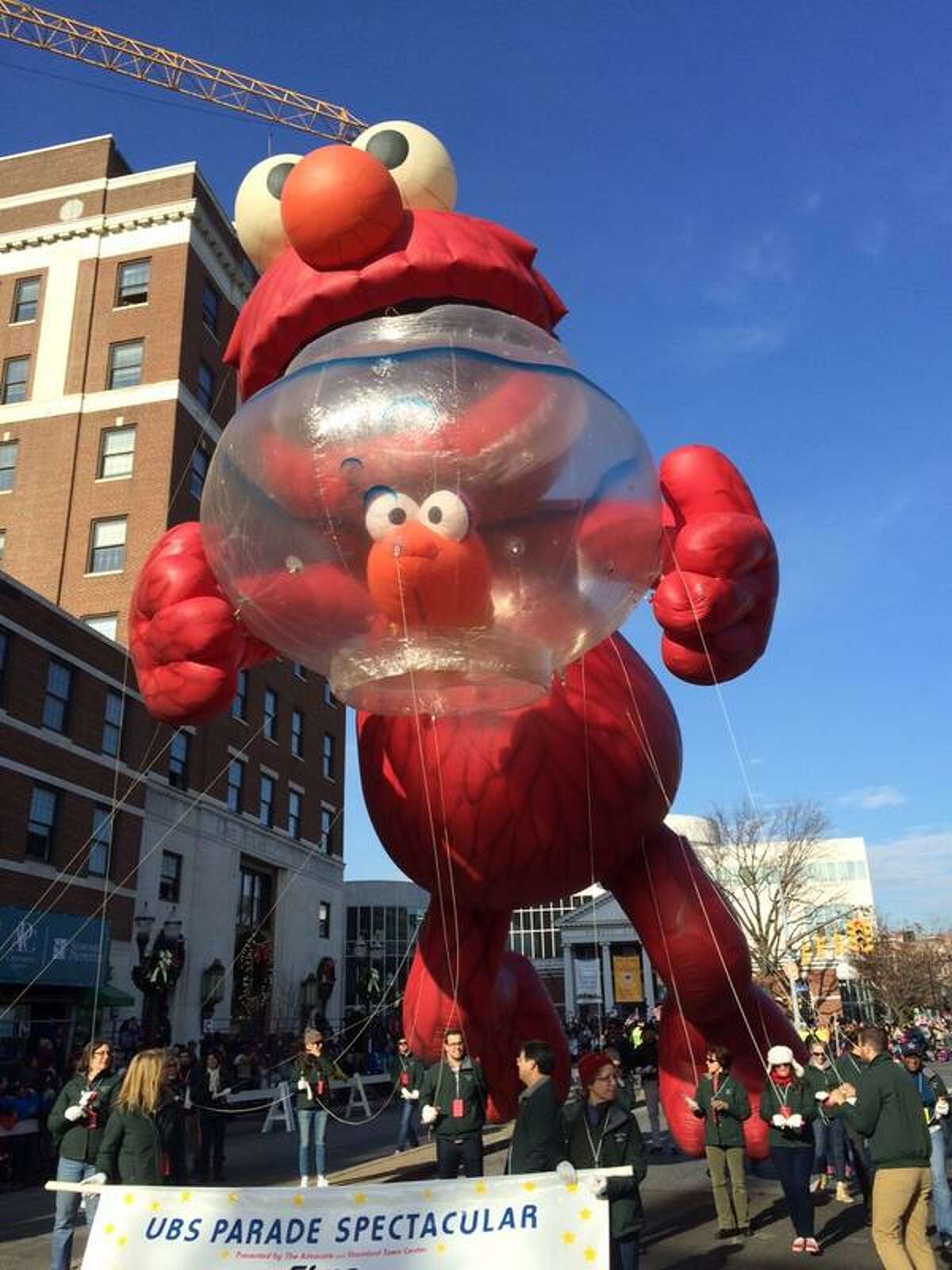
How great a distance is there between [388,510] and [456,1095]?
4.27m

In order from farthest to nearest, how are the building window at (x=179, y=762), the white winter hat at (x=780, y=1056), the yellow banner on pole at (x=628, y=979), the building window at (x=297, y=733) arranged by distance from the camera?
the yellow banner on pole at (x=628, y=979)
the building window at (x=297, y=733)
the building window at (x=179, y=762)
the white winter hat at (x=780, y=1056)

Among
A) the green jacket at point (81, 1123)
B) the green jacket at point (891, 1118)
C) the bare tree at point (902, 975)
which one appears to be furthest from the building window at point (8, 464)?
the bare tree at point (902, 975)

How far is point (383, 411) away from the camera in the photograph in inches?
153

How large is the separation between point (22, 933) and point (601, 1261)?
16.9 meters

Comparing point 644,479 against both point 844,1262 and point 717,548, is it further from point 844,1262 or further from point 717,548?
point 844,1262

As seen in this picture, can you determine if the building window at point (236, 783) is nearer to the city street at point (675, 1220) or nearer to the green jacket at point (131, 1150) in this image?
the city street at point (675, 1220)

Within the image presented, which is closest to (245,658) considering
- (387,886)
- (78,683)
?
(78,683)

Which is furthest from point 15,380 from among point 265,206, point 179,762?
point 265,206

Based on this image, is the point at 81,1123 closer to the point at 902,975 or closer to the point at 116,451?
the point at 116,451

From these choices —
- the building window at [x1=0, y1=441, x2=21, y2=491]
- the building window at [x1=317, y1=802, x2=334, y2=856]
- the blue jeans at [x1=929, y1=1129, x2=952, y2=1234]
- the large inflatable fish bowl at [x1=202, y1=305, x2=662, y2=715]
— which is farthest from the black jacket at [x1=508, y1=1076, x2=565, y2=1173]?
the building window at [x1=317, y1=802, x2=334, y2=856]

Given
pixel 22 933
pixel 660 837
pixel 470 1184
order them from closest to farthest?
pixel 470 1184
pixel 660 837
pixel 22 933

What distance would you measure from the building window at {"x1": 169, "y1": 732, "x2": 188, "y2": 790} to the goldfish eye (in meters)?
22.8

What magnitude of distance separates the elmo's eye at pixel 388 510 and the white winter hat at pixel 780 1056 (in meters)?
4.03

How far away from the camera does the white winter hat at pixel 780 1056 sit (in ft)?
19.7
